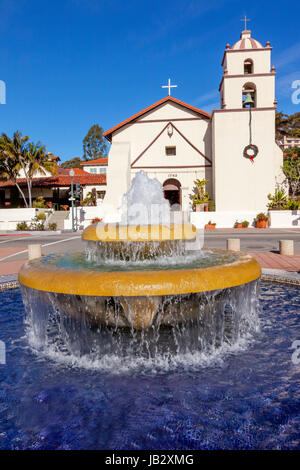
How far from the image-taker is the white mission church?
26.4 metres

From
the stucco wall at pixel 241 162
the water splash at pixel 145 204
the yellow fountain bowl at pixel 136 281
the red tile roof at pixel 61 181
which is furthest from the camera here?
the red tile roof at pixel 61 181

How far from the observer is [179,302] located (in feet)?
12.6

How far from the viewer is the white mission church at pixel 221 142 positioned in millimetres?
26359

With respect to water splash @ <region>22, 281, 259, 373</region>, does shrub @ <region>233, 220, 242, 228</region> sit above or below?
above

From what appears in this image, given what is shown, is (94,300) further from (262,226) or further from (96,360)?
(262,226)

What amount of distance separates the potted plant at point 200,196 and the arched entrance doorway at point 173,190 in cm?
174

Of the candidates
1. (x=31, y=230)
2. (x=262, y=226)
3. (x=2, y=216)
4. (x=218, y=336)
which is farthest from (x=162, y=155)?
(x=218, y=336)

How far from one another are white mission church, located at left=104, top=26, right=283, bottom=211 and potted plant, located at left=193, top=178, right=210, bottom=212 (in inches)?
29.2

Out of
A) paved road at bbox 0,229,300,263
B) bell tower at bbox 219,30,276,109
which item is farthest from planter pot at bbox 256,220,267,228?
bell tower at bbox 219,30,276,109

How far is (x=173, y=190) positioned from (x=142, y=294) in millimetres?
28245

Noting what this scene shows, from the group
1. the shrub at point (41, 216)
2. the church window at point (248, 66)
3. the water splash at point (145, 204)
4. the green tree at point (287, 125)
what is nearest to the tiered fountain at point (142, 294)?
the water splash at point (145, 204)

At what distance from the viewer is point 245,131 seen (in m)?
27.0

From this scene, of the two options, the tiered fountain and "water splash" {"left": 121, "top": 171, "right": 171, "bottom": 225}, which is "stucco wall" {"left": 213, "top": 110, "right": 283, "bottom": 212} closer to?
"water splash" {"left": 121, "top": 171, "right": 171, "bottom": 225}

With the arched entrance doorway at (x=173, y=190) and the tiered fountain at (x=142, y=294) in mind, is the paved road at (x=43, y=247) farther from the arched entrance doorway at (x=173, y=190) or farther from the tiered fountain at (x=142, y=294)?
the arched entrance doorway at (x=173, y=190)
